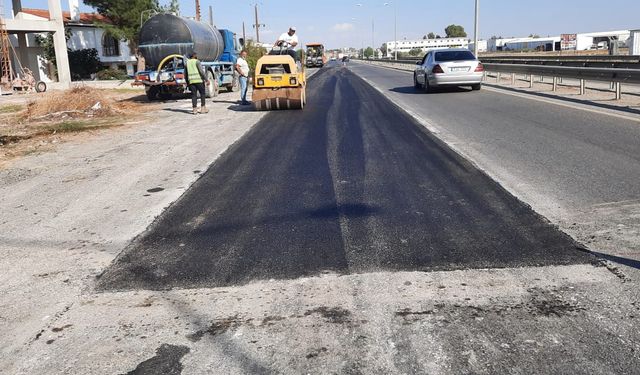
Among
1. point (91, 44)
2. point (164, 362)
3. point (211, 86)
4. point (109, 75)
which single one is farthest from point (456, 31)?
point (164, 362)

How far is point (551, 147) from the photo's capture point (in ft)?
29.9

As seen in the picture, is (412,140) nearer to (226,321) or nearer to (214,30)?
(226,321)

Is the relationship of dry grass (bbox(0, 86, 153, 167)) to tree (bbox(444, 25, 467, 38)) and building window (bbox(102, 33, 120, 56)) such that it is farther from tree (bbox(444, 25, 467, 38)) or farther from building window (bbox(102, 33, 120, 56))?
tree (bbox(444, 25, 467, 38))

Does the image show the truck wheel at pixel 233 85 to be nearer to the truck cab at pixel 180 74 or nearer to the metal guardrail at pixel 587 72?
the truck cab at pixel 180 74

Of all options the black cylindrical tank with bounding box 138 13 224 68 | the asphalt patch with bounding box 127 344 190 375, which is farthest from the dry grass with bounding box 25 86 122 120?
the asphalt patch with bounding box 127 344 190 375

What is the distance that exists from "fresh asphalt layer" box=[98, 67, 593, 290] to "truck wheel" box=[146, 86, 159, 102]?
Result: 1517 cm

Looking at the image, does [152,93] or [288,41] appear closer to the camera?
[288,41]

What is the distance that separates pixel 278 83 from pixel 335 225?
1188cm

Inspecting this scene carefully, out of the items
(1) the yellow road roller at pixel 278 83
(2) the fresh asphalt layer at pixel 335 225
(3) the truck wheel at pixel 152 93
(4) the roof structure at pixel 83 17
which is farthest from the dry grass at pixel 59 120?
(4) the roof structure at pixel 83 17

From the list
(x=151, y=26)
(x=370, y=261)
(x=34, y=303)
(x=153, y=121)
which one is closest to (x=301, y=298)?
(x=370, y=261)

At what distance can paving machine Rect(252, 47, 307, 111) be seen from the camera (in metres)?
16.5

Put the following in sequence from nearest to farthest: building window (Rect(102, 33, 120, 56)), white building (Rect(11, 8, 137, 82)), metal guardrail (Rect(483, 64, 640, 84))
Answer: metal guardrail (Rect(483, 64, 640, 84))
white building (Rect(11, 8, 137, 82))
building window (Rect(102, 33, 120, 56))

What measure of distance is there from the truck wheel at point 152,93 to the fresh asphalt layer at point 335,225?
1517 centimetres

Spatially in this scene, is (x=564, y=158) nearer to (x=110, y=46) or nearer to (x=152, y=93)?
(x=152, y=93)
